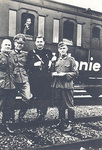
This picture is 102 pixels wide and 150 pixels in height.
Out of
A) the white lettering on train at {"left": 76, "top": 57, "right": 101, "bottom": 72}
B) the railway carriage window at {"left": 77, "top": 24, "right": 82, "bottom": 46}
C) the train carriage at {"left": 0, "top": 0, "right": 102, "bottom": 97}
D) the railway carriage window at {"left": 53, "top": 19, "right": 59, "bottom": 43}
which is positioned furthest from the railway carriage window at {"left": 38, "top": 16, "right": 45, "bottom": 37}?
the white lettering on train at {"left": 76, "top": 57, "right": 101, "bottom": 72}

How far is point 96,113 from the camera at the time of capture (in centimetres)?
405

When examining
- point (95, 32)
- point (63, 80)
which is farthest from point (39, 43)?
point (95, 32)

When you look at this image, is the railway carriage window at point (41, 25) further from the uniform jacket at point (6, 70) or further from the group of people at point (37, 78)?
the uniform jacket at point (6, 70)

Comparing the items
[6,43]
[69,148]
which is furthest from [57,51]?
[69,148]

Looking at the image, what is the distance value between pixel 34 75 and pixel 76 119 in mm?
1194

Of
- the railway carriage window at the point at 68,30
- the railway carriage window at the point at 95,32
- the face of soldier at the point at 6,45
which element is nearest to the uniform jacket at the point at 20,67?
the face of soldier at the point at 6,45

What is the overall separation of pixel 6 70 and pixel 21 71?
24 cm

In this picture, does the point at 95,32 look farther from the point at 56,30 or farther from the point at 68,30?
the point at 56,30

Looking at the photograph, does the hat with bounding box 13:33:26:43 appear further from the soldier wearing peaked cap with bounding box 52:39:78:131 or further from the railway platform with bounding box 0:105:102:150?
the railway platform with bounding box 0:105:102:150

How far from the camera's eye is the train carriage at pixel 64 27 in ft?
9.64

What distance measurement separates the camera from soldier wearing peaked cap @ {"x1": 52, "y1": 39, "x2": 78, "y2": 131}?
10.6 feet

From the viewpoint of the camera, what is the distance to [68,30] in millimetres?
3449

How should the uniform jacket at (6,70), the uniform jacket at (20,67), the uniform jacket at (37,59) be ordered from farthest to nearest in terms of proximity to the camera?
the uniform jacket at (37,59)
the uniform jacket at (20,67)
the uniform jacket at (6,70)

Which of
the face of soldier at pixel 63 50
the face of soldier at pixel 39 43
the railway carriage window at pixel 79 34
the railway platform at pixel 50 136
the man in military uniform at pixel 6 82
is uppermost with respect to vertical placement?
the railway carriage window at pixel 79 34
